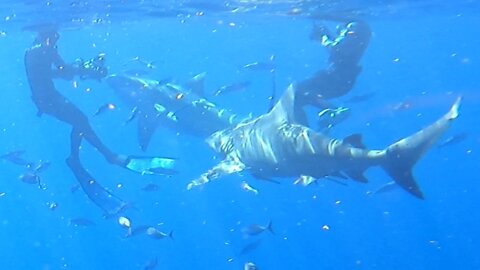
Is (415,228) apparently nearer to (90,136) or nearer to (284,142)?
(90,136)

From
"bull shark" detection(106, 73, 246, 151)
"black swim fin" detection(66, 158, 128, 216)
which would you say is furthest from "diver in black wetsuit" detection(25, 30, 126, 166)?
"bull shark" detection(106, 73, 246, 151)

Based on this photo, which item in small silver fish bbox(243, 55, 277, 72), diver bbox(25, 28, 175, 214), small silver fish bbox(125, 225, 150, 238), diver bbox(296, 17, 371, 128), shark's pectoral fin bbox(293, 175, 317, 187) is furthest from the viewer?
small silver fish bbox(243, 55, 277, 72)

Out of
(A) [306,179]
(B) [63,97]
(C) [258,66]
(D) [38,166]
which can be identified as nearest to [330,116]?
(A) [306,179]

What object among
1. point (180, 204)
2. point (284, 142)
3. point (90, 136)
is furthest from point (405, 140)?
point (180, 204)

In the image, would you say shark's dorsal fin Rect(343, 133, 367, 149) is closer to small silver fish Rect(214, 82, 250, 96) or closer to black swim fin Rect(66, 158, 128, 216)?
small silver fish Rect(214, 82, 250, 96)

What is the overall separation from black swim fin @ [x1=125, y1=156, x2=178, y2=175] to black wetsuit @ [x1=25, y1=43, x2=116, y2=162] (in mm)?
1513

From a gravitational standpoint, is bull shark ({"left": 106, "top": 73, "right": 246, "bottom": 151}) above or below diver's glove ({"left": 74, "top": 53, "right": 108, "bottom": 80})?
below

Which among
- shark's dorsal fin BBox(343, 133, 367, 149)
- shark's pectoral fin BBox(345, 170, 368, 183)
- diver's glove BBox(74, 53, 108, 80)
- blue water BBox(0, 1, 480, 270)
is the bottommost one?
blue water BBox(0, 1, 480, 270)

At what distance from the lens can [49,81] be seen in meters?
14.2

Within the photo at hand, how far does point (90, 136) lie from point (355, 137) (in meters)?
8.68

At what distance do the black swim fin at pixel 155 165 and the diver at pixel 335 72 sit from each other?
2846 millimetres

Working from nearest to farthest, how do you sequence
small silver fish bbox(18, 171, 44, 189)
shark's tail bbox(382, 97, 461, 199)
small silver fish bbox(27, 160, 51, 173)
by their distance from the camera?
shark's tail bbox(382, 97, 461, 199) → small silver fish bbox(18, 171, 44, 189) → small silver fish bbox(27, 160, 51, 173)

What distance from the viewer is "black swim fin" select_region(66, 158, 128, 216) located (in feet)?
46.9

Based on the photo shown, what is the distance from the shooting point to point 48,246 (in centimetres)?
5922
